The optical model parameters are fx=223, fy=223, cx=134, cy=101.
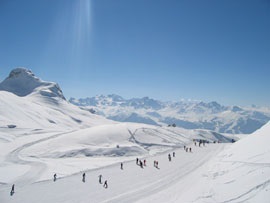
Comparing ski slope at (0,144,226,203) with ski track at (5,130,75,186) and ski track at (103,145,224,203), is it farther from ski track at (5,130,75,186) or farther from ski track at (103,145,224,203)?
ski track at (5,130,75,186)

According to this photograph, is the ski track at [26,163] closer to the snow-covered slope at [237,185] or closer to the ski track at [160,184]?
the ski track at [160,184]

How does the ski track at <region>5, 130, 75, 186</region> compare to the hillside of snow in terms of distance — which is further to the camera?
the ski track at <region>5, 130, 75, 186</region>

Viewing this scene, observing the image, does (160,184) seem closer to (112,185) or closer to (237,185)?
(112,185)

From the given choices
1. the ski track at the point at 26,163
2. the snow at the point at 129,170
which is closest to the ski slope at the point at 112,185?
the snow at the point at 129,170

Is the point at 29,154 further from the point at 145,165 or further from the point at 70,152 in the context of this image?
the point at 145,165

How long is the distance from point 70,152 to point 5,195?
3063 centimetres

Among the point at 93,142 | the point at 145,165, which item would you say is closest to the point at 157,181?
the point at 145,165

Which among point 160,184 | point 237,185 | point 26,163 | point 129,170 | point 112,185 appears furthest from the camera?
point 26,163

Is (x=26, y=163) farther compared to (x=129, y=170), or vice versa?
(x=26, y=163)

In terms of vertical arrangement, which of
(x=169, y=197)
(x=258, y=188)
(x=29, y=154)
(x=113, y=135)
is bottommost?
(x=169, y=197)

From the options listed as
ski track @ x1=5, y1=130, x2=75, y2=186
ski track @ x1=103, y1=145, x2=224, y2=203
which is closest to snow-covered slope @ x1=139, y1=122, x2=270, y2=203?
ski track @ x1=103, y1=145, x2=224, y2=203

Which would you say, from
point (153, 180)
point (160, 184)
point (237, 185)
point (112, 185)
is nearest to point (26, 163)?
point (112, 185)

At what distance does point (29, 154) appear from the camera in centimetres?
6612

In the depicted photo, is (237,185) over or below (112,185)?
over
